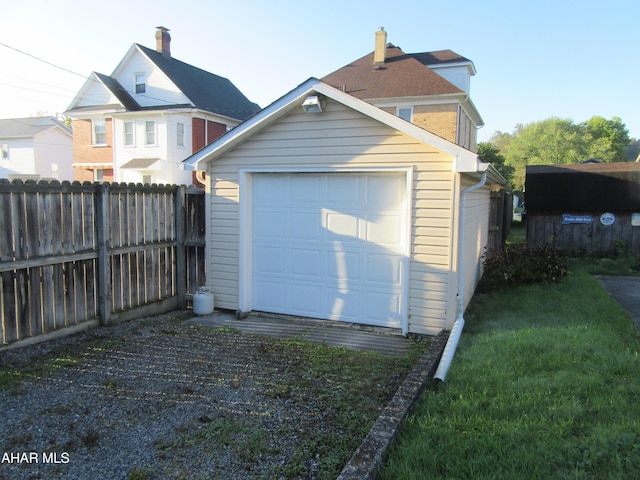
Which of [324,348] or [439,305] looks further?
[439,305]

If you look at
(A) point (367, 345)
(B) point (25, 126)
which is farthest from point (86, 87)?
(A) point (367, 345)

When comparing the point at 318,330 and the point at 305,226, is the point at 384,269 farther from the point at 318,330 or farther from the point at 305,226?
the point at 305,226

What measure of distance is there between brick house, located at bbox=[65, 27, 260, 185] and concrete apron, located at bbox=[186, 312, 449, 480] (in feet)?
56.6

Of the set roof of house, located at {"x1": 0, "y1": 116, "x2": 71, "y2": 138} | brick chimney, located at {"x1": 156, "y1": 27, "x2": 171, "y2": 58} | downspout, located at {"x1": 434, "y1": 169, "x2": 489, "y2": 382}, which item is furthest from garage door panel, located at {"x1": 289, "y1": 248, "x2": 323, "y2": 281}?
roof of house, located at {"x1": 0, "y1": 116, "x2": 71, "y2": 138}

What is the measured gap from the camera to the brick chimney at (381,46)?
21562 millimetres

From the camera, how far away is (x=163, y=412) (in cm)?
396

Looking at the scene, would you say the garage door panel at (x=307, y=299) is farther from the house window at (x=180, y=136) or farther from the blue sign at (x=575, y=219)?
the house window at (x=180, y=136)

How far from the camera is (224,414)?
3.93m

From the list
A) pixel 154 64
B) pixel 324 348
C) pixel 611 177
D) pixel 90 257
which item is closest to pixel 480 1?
pixel 611 177

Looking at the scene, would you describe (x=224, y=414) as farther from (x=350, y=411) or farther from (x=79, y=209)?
(x=79, y=209)

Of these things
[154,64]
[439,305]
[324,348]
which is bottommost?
[324,348]

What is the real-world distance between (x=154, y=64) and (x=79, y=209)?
19712 millimetres

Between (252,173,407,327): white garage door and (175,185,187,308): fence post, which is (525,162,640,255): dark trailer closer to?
(252,173,407,327): white garage door

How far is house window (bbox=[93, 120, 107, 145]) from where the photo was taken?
24.6 m
